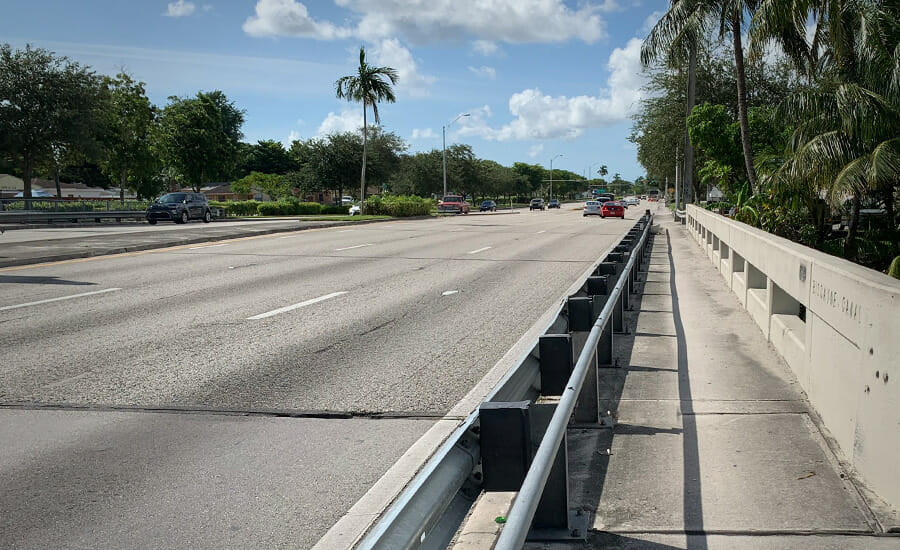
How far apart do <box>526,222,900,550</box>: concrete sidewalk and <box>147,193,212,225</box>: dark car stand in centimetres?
3722

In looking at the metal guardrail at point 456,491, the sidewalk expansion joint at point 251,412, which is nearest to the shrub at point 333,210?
the sidewalk expansion joint at point 251,412

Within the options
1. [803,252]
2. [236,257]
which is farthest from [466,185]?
[803,252]

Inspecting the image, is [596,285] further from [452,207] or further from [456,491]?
[452,207]

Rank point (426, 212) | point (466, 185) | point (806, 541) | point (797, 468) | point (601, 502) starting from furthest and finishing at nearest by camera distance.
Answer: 1. point (466, 185)
2. point (426, 212)
3. point (797, 468)
4. point (601, 502)
5. point (806, 541)

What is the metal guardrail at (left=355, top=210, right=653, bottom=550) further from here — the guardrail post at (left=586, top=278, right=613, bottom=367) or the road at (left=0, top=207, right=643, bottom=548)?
the guardrail post at (left=586, top=278, right=613, bottom=367)

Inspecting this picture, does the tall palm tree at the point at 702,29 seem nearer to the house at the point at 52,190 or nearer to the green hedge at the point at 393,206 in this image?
the green hedge at the point at 393,206

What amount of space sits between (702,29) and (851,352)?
28009 millimetres

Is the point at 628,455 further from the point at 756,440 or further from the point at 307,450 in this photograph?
the point at 307,450

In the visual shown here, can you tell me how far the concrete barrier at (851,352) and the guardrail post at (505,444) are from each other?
1924 mm

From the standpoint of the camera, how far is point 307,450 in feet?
17.7

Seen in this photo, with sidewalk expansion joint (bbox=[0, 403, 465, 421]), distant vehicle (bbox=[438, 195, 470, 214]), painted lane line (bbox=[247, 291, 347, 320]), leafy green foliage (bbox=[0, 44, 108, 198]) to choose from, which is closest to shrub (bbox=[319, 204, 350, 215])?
distant vehicle (bbox=[438, 195, 470, 214])

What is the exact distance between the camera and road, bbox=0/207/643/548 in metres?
4.40

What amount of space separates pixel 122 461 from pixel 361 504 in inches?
66.2

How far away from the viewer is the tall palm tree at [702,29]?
97.5ft
